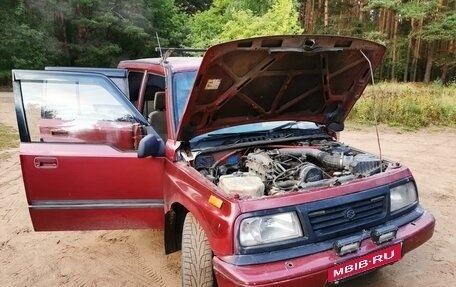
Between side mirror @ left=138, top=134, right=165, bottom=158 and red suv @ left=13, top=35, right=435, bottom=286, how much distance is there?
0.01 meters

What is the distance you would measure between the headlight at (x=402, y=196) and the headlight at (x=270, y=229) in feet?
2.78

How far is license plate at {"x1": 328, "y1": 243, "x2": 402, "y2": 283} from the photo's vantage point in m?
2.32

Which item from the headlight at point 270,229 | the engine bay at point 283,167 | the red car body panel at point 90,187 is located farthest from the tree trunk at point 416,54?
the headlight at point 270,229

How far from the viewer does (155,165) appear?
3.27 meters

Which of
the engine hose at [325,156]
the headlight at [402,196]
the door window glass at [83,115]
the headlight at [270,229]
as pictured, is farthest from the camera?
the door window glass at [83,115]

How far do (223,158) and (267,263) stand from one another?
1178 mm

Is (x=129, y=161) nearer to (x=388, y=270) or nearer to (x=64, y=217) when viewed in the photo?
(x=64, y=217)

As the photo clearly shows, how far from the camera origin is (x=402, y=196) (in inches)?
112

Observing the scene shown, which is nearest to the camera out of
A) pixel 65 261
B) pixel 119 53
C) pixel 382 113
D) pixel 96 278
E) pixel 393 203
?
pixel 393 203

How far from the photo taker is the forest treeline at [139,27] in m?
20.0

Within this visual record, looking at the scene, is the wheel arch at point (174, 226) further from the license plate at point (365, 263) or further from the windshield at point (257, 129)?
the license plate at point (365, 263)

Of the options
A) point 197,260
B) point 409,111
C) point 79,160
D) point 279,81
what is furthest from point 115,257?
point 409,111

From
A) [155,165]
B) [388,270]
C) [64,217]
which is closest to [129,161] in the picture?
[155,165]

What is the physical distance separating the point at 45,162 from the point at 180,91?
1.24 metres
